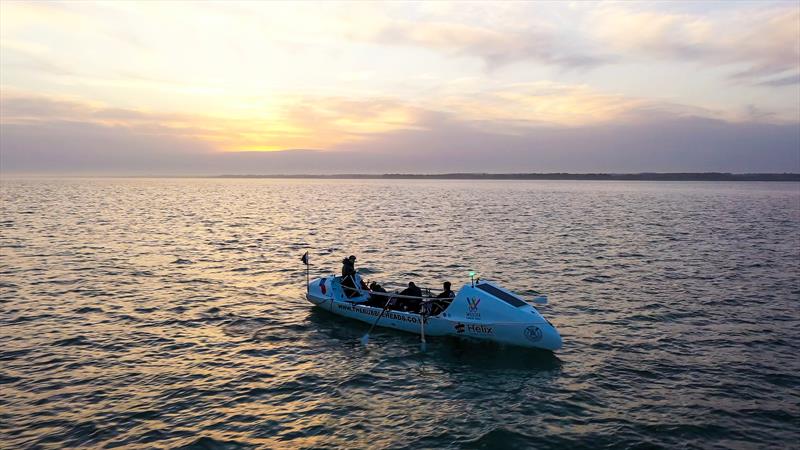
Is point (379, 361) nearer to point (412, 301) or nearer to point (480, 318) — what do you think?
point (412, 301)

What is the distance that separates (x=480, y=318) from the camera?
19.0m

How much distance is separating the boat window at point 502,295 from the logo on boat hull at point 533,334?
1.07 meters

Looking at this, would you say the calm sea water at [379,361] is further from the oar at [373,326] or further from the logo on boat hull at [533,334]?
the logo on boat hull at [533,334]

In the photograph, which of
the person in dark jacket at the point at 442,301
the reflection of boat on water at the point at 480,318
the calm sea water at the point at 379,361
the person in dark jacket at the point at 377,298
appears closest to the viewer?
the calm sea water at the point at 379,361

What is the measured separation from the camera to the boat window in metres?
18.8

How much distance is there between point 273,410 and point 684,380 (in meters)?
13.4

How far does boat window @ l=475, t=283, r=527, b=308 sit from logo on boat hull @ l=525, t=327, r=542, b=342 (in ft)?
3.52

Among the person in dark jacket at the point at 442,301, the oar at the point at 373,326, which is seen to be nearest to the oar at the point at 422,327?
the person in dark jacket at the point at 442,301

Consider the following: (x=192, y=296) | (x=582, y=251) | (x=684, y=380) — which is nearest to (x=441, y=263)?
(x=582, y=251)

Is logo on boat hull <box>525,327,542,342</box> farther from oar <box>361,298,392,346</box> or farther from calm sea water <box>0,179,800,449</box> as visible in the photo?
oar <box>361,298,392,346</box>

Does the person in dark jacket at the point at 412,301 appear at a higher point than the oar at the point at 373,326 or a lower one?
higher

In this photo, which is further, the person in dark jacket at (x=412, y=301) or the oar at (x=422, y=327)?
the person in dark jacket at (x=412, y=301)

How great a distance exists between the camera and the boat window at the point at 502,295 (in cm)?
1878

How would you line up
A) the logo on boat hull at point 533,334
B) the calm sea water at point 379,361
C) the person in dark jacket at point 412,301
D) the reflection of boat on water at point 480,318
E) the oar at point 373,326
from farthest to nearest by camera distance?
the person in dark jacket at point 412,301
the oar at point 373,326
the reflection of boat on water at point 480,318
the logo on boat hull at point 533,334
the calm sea water at point 379,361
